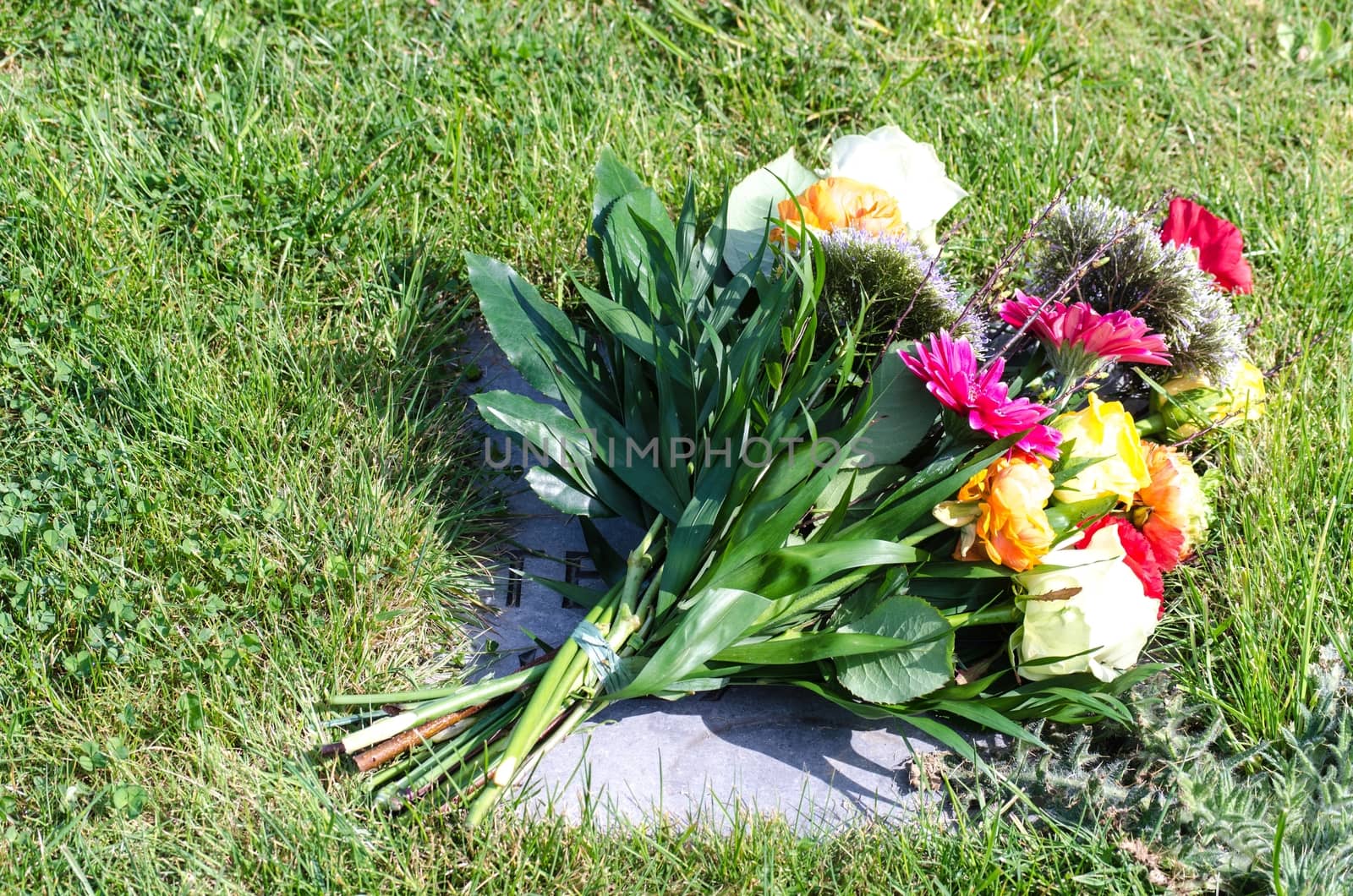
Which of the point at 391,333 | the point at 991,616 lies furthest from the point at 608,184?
the point at 991,616

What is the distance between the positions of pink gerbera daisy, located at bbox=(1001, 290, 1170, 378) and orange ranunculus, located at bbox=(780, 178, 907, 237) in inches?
10.8

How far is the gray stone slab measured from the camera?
1.78 meters

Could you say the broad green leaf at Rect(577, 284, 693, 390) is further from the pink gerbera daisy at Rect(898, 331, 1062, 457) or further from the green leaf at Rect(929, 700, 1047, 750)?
the green leaf at Rect(929, 700, 1047, 750)

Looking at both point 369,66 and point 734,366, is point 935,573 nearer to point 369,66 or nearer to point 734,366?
point 734,366

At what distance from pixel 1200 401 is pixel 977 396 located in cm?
60

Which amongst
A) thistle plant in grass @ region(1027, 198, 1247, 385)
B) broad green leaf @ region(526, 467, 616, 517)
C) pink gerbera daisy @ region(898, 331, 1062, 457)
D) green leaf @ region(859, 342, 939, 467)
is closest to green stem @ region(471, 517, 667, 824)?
broad green leaf @ region(526, 467, 616, 517)

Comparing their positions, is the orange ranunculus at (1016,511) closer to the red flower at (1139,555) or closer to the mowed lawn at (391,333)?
the red flower at (1139,555)

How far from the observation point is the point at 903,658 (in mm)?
1743

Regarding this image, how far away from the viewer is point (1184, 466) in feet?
6.28

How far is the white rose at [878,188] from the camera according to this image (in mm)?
2074

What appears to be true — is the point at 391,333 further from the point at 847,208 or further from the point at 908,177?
the point at 908,177

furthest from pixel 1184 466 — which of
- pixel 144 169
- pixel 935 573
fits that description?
pixel 144 169

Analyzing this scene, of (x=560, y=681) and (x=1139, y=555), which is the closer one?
(x=560, y=681)

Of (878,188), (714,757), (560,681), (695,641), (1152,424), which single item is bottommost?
(714,757)
